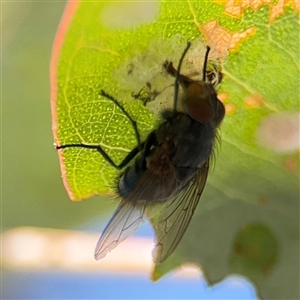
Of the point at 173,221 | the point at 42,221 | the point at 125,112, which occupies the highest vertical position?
the point at 125,112

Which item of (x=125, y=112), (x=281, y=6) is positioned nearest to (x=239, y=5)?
(x=281, y=6)

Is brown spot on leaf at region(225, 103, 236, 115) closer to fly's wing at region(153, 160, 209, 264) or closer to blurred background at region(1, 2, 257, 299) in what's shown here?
fly's wing at region(153, 160, 209, 264)

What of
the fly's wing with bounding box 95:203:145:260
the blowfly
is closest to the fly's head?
the blowfly

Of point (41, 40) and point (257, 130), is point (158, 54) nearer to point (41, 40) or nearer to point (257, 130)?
point (257, 130)

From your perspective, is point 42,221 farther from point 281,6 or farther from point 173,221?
point 281,6

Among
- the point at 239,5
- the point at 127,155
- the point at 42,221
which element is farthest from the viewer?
the point at 42,221

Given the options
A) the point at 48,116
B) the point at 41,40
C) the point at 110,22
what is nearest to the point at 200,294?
the point at 48,116
